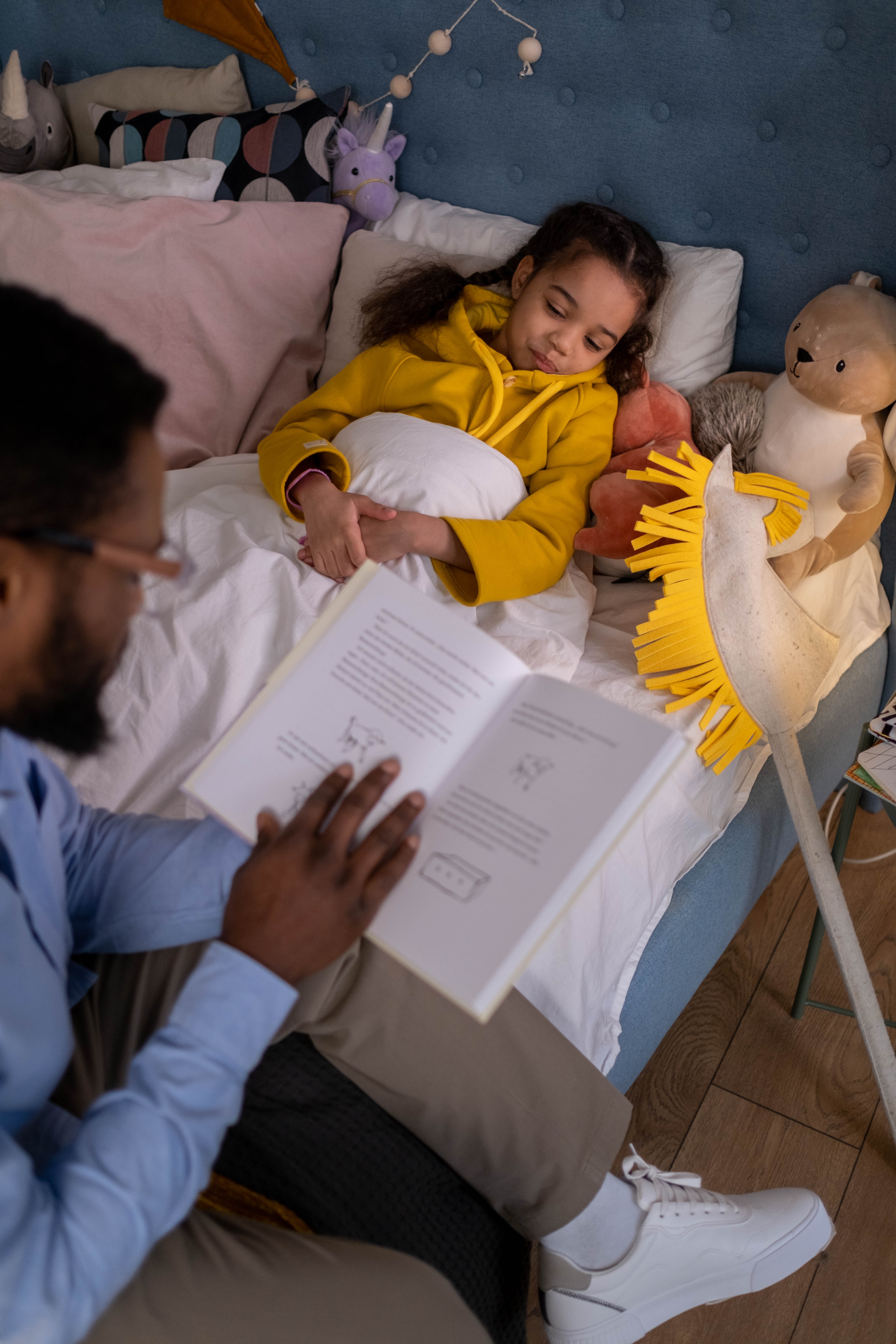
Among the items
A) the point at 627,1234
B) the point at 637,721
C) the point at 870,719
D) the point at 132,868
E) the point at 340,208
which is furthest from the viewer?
the point at 340,208

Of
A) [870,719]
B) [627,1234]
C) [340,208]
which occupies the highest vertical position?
[340,208]

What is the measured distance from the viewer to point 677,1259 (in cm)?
87

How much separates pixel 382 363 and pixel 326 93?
0.61 metres

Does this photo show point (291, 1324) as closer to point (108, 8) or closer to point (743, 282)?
point (743, 282)

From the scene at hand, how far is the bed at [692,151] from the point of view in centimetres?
110

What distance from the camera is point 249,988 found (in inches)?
23.2

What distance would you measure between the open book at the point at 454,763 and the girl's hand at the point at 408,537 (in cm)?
40

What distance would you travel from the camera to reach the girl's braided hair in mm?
1282

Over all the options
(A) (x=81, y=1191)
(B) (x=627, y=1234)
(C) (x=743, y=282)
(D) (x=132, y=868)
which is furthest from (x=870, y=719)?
(A) (x=81, y=1191)

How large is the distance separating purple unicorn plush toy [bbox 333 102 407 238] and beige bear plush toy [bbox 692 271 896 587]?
73 cm

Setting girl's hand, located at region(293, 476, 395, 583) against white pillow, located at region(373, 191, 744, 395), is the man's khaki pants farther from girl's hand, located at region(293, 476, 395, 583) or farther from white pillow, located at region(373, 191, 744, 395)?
white pillow, located at region(373, 191, 744, 395)

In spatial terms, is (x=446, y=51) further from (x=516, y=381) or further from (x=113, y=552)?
(x=113, y=552)

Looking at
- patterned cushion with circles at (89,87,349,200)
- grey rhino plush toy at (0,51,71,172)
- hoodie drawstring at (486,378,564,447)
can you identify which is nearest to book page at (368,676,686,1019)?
hoodie drawstring at (486,378,564,447)

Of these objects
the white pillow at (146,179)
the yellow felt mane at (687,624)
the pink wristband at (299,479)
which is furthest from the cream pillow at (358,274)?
the yellow felt mane at (687,624)
